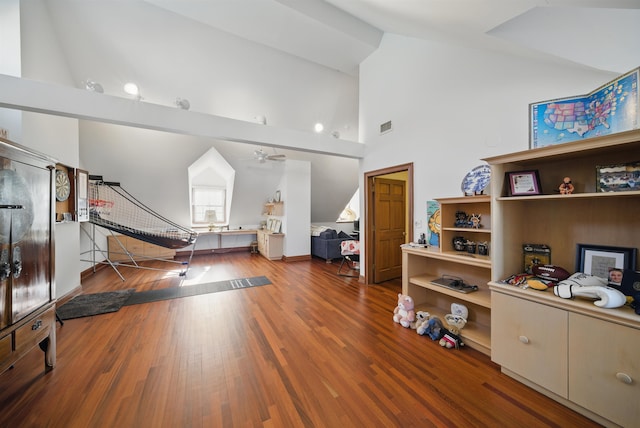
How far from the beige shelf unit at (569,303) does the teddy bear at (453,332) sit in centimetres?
35

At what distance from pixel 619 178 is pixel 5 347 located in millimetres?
4046

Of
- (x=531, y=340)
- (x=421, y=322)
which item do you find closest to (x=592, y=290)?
(x=531, y=340)

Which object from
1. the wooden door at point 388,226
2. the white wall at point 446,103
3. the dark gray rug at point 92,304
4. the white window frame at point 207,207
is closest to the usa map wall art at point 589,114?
the white wall at point 446,103

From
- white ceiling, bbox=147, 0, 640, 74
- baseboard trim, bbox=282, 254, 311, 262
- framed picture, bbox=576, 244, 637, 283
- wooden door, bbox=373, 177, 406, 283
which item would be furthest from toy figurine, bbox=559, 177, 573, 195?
baseboard trim, bbox=282, 254, 311, 262

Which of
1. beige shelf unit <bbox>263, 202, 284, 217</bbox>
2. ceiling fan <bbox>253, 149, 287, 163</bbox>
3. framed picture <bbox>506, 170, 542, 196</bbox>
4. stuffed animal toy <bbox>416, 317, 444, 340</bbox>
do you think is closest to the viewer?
framed picture <bbox>506, 170, 542, 196</bbox>

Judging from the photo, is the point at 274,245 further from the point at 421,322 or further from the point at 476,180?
the point at 476,180

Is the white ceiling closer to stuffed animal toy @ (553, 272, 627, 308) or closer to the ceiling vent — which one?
the ceiling vent

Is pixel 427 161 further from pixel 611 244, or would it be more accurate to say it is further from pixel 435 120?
pixel 611 244

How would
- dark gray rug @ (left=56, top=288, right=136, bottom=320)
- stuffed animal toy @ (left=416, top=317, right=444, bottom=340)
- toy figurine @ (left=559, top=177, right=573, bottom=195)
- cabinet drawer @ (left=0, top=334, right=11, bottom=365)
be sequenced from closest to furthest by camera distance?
cabinet drawer @ (left=0, top=334, right=11, bottom=365) < toy figurine @ (left=559, top=177, right=573, bottom=195) < stuffed animal toy @ (left=416, top=317, right=444, bottom=340) < dark gray rug @ (left=56, top=288, right=136, bottom=320)

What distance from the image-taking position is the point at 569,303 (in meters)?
1.49

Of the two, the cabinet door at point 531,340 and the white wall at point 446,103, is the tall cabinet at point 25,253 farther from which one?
the white wall at point 446,103

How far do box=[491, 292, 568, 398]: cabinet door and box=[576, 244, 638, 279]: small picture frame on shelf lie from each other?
1.66ft

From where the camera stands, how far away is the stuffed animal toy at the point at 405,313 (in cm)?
260

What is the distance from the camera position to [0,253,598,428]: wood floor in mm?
1450
